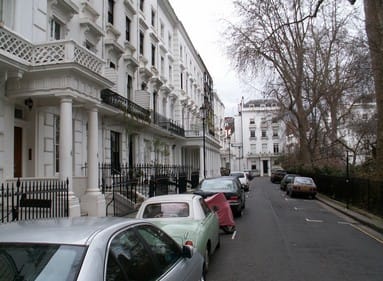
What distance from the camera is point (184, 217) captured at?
7.99m

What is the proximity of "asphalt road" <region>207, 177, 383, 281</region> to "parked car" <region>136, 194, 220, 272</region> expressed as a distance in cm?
70

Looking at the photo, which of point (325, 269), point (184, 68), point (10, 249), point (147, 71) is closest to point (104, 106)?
point (147, 71)

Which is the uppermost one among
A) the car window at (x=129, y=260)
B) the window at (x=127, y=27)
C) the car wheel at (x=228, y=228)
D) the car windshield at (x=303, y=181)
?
the window at (x=127, y=27)

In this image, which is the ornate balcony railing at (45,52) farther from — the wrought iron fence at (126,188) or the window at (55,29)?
the wrought iron fence at (126,188)

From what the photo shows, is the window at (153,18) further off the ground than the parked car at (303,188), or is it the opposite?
the window at (153,18)

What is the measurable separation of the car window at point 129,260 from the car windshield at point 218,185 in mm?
12391

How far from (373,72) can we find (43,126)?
1420 cm

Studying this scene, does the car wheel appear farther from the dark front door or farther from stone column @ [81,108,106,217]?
the dark front door

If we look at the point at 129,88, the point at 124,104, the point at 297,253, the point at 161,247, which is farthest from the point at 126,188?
the point at 161,247

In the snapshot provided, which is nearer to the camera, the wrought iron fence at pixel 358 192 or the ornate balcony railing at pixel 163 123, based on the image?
the wrought iron fence at pixel 358 192

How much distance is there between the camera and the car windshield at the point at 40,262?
103 inches

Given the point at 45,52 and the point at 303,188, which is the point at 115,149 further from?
the point at 303,188

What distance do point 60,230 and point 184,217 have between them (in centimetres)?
500

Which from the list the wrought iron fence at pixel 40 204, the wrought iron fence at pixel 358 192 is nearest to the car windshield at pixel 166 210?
the wrought iron fence at pixel 40 204
